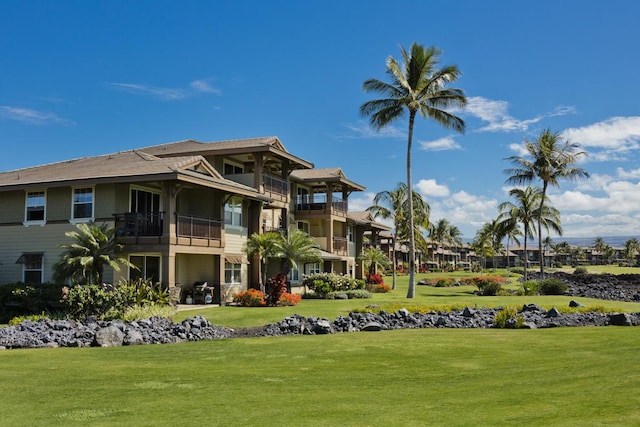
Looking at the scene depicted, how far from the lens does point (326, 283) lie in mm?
37562

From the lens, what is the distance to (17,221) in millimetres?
28828

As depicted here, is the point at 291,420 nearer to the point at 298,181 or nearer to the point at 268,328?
the point at 268,328

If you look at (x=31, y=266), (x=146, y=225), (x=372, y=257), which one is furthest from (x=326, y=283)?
(x=31, y=266)

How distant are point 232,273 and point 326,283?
25.4 feet

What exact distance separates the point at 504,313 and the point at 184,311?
1317 centimetres

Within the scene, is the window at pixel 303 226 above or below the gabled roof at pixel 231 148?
below

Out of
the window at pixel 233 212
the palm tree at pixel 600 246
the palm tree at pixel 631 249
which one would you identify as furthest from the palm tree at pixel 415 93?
the palm tree at pixel 600 246

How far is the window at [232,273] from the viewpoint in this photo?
3162 cm

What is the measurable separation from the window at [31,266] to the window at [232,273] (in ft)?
29.9

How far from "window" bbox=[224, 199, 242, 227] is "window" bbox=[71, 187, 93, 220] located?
22.5 ft

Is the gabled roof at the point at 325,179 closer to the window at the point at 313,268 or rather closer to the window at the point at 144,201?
the window at the point at 313,268

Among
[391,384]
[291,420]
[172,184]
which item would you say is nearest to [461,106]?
[172,184]

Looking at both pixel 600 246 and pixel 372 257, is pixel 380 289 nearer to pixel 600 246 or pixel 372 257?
pixel 372 257

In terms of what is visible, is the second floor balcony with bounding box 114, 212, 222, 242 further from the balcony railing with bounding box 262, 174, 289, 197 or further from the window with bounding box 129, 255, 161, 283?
the balcony railing with bounding box 262, 174, 289, 197
